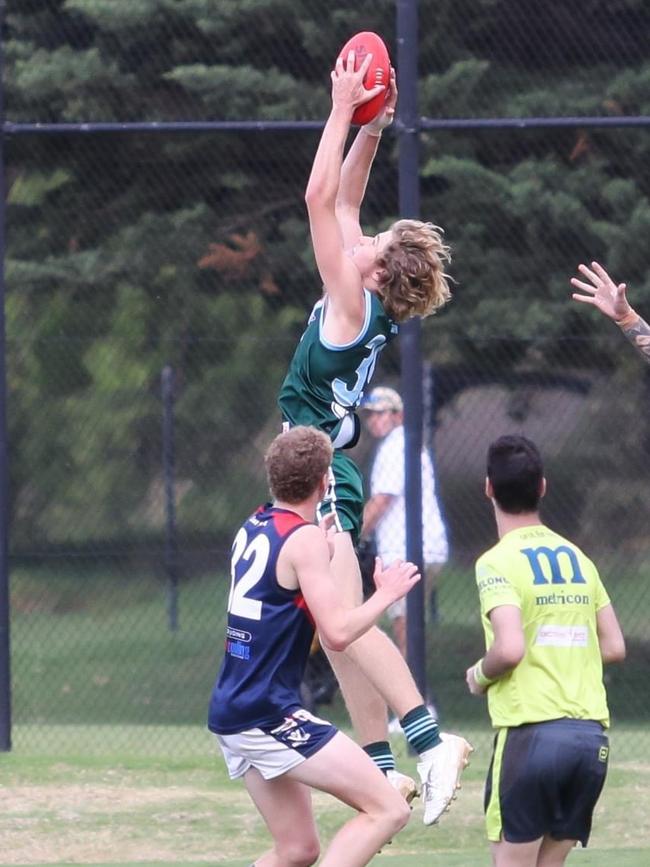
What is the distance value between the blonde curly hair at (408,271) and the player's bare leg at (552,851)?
5.84 feet

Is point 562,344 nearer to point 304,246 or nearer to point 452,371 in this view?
point 452,371

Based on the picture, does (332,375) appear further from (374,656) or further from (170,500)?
(170,500)

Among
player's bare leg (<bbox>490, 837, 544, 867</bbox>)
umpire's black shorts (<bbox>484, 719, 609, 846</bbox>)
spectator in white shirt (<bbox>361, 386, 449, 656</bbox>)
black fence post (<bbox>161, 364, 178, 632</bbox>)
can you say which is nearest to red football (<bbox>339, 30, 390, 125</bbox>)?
umpire's black shorts (<bbox>484, 719, 609, 846</bbox>)

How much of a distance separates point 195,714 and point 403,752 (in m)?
2.46

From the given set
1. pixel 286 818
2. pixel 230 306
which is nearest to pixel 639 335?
pixel 286 818

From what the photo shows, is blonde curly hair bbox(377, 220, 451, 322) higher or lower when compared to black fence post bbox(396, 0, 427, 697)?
higher

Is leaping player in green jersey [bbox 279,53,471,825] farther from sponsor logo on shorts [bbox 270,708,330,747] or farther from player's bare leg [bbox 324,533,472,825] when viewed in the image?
sponsor logo on shorts [bbox 270,708,330,747]

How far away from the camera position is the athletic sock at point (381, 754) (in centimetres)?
531

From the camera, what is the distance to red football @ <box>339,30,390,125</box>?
5270mm

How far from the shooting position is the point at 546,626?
453cm

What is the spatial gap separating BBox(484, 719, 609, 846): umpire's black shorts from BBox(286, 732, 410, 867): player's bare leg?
31 centimetres

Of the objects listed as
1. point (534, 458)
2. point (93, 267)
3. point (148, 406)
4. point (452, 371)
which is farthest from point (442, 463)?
point (534, 458)

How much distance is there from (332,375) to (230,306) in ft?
23.5

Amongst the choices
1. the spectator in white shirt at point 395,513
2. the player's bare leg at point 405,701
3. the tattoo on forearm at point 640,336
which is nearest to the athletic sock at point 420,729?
the player's bare leg at point 405,701
